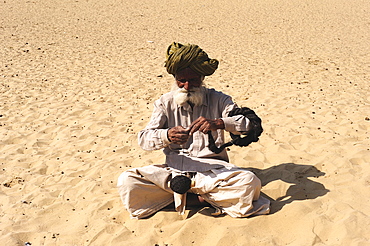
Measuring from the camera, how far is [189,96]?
3.46 m

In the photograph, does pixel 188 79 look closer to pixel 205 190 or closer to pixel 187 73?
pixel 187 73

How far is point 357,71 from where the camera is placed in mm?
9172

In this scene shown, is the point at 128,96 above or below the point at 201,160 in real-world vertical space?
below

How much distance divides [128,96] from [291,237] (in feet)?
16.8

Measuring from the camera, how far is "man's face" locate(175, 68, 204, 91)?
11.4 feet

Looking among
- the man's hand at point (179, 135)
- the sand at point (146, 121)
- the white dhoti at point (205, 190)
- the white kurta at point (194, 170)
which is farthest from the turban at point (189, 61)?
the sand at point (146, 121)

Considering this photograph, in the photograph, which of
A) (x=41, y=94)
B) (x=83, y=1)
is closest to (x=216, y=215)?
(x=41, y=94)

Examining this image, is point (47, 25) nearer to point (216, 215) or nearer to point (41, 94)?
point (41, 94)

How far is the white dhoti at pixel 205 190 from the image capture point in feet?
10.9

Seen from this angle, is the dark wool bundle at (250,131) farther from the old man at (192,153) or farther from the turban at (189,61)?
the turban at (189,61)

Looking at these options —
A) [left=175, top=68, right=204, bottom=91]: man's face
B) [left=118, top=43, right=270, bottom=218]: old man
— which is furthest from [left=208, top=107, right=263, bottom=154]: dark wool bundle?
[left=175, top=68, right=204, bottom=91]: man's face

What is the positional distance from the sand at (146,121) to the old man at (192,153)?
0.16 m

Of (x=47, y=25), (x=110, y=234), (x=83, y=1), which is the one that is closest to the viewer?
(x=110, y=234)

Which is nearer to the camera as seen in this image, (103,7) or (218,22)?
(218,22)
